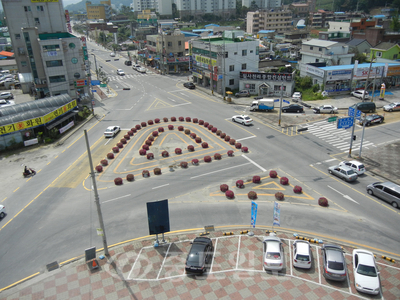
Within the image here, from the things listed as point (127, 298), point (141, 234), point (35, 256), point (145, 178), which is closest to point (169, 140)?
point (145, 178)

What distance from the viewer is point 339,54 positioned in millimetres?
75938

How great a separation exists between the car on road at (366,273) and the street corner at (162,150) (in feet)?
71.7

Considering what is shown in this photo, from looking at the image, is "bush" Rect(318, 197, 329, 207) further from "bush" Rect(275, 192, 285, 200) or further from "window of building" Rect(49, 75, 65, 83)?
"window of building" Rect(49, 75, 65, 83)

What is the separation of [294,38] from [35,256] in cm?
15509

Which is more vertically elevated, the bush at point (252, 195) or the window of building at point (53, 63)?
the window of building at point (53, 63)

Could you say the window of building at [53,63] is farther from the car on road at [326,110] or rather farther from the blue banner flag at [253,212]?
the blue banner flag at [253,212]

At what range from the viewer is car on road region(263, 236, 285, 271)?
22453 mm

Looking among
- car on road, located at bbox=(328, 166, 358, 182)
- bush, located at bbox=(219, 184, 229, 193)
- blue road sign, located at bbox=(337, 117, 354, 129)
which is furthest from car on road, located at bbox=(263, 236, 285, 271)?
blue road sign, located at bbox=(337, 117, 354, 129)

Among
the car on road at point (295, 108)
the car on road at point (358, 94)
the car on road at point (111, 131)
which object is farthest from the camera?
the car on road at point (358, 94)

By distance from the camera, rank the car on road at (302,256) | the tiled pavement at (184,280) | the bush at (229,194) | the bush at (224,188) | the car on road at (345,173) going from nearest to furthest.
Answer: the tiled pavement at (184,280) < the car on road at (302,256) < the bush at (229,194) < the bush at (224,188) < the car on road at (345,173)

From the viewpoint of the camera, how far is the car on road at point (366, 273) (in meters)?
20.3

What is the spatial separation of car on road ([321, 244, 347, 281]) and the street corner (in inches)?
806

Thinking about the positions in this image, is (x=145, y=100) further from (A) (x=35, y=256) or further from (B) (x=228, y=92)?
(A) (x=35, y=256)

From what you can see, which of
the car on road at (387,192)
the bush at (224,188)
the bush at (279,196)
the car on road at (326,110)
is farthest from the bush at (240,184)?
the car on road at (326,110)
